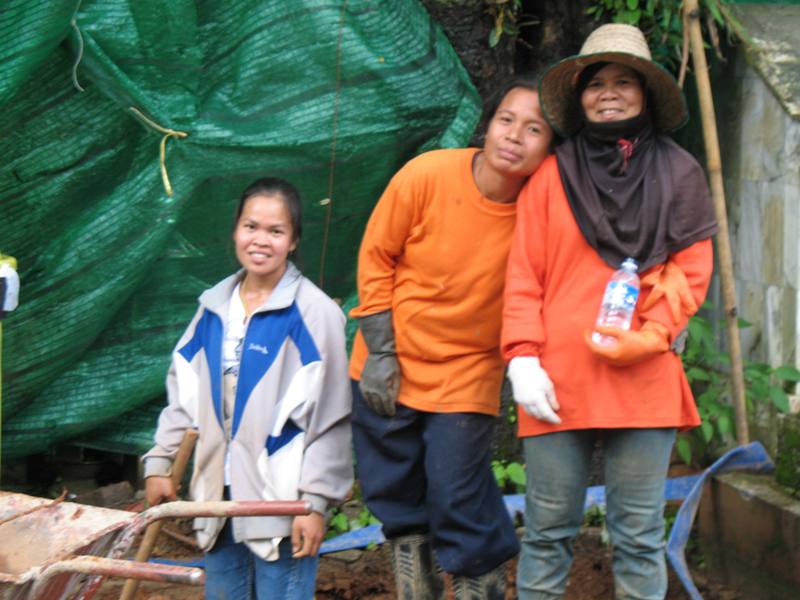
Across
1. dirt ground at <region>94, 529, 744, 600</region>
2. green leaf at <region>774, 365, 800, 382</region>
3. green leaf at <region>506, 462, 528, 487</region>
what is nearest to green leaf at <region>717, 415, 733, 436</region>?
green leaf at <region>774, 365, 800, 382</region>

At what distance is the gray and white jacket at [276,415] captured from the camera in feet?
11.6

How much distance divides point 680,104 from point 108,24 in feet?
6.82

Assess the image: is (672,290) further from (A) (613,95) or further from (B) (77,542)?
(B) (77,542)

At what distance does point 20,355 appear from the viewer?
15.6ft

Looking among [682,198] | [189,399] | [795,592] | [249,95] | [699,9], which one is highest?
[699,9]

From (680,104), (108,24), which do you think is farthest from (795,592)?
(108,24)

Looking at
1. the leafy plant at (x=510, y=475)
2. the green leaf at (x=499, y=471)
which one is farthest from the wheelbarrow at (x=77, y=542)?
the green leaf at (x=499, y=471)

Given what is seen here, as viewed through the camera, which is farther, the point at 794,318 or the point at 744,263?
the point at 744,263

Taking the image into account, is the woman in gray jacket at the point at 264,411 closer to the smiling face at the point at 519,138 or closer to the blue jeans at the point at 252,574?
the blue jeans at the point at 252,574

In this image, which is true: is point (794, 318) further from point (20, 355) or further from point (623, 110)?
point (20, 355)

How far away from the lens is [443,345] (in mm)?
3809

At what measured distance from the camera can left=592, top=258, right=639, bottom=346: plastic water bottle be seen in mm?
3490

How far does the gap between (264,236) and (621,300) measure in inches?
40.5

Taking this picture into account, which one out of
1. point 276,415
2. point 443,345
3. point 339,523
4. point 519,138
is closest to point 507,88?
point 519,138
